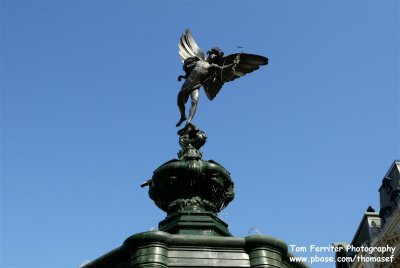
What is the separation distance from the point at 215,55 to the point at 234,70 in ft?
2.03

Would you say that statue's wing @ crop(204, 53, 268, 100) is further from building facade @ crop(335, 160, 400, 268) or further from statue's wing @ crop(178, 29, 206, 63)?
building facade @ crop(335, 160, 400, 268)

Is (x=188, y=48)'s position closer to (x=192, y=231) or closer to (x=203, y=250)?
(x=192, y=231)

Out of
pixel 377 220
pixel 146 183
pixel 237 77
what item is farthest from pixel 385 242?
pixel 146 183

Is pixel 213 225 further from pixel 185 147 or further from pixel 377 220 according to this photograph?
pixel 377 220

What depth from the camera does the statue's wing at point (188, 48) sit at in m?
12.3

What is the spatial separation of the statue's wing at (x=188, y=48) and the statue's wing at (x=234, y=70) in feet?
2.21

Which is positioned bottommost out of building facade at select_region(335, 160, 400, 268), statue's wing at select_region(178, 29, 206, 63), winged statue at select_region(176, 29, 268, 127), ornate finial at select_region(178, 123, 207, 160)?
ornate finial at select_region(178, 123, 207, 160)

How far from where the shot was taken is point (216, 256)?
6824mm

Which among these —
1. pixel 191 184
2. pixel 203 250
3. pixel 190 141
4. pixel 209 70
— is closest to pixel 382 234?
pixel 209 70

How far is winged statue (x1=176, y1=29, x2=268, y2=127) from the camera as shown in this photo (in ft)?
37.6

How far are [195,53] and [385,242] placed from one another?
28196mm

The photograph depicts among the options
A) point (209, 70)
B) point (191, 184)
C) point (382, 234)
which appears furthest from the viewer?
point (382, 234)

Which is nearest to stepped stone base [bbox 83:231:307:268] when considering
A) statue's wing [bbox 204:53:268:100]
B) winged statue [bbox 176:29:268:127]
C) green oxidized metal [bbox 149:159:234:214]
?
green oxidized metal [bbox 149:159:234:214]

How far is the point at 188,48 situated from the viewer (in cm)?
1248
